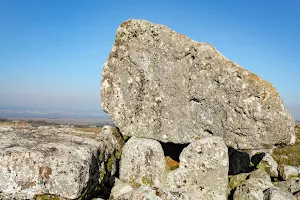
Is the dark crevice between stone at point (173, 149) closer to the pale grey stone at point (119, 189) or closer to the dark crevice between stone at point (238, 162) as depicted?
the dark crevice between stone at point (238, 162)

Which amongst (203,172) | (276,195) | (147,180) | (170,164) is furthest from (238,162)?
(147,180)

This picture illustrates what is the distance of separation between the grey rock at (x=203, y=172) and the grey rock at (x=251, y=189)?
1.76 ft

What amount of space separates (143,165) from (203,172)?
2368 millimetres

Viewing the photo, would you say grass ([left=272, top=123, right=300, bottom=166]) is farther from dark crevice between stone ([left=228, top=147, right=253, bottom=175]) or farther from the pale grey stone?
the pale grey stone

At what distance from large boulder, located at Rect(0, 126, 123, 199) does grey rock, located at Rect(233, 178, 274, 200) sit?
515cm

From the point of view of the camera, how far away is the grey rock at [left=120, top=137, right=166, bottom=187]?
12203mm

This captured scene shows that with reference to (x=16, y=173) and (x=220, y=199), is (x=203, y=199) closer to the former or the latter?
(x=220, y=199)

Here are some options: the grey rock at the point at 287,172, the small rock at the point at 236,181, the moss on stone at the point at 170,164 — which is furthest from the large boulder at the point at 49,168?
the grey rock at the point at 287,172

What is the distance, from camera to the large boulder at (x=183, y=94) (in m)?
11.9

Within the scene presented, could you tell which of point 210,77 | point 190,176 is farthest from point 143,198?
point 210,77

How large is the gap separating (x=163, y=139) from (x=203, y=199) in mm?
3150

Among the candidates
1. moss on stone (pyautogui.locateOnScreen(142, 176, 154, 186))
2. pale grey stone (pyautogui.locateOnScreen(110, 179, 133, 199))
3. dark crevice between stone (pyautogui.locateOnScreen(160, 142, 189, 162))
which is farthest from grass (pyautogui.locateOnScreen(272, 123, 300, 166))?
pale grey stone (pyautogui.locateOnScreen(110, 179, 133, 199))

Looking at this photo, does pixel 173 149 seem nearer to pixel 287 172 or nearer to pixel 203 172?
pixel 203 172

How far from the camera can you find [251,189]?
11.6m
